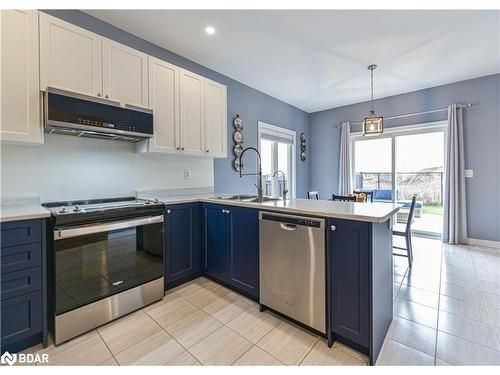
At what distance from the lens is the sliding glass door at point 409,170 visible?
422cm

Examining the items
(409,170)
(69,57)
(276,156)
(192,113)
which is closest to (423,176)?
(409,170)

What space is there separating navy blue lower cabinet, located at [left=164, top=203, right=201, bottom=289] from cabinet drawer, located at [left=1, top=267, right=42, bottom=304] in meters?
0.94

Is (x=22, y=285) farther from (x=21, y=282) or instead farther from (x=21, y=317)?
(x=21, y=317)

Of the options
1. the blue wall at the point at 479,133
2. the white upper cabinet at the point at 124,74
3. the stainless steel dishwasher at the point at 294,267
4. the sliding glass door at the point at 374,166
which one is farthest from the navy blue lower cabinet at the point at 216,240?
the blue wall at the point at 479,133

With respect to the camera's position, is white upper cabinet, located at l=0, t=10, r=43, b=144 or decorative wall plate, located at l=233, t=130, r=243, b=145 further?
decorative wall plate, located at l=233, t=130, r=243, b=145

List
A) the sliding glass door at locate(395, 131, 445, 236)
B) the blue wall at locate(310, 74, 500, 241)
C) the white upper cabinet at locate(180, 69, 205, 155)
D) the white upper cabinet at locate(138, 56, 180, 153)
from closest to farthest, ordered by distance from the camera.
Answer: the white upper cabinet at locate(138, 56, 180, 153) < the white upper cabinet at locate(180, 69, 205, 155) < the blue wall at locate(310, 74, 500, 241) < the sliding glass door at locate(395, 131, 445, 236)

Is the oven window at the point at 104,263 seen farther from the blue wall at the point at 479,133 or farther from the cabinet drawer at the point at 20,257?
the blue wall at the point at 479,133

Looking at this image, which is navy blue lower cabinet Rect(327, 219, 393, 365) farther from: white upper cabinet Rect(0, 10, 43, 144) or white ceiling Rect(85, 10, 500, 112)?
white upper cabinet Rect(0, 10, 43, 144)

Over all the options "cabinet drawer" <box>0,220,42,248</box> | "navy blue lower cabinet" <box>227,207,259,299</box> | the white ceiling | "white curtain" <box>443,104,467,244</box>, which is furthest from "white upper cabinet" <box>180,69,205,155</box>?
"white curtain" <box>443,104,467,244</box>

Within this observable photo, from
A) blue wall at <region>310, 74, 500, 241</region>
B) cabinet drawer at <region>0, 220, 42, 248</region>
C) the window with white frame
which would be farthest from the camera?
the window with white frame

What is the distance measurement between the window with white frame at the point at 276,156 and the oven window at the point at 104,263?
2408 mm

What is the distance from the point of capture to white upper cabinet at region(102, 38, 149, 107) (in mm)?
2088

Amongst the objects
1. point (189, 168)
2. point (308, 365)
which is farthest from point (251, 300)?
point (189, 168)

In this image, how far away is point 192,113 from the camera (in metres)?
2.78
